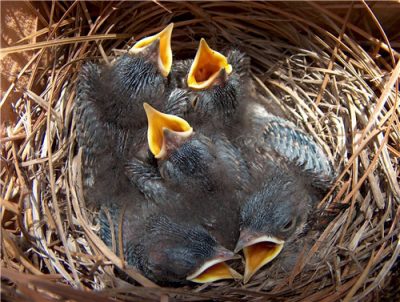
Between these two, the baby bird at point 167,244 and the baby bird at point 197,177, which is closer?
the baby bird at point 167,244

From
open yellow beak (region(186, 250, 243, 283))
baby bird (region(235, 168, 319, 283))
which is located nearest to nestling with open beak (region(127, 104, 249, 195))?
baby bird (region(235, 168, 319, 283))

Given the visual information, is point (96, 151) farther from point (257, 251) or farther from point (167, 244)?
point (257, 251)

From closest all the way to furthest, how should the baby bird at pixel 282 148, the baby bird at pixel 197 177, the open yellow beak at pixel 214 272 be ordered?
the open yellow beak at pixel 214 272
the baby bird at pixel 197 177
the baby bird at pixel 282 148

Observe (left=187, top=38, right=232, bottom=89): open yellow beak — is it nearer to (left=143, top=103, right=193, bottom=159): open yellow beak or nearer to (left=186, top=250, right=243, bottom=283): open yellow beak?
(left=143, top=103, right=193, bottom=159): open yellow beak

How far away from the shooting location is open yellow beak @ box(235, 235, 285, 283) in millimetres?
1269

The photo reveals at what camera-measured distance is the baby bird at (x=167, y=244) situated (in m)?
1.28

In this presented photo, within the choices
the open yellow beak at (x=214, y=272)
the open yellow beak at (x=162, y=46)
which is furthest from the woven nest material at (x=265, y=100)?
the open yellow beak at (x=162, y=46)

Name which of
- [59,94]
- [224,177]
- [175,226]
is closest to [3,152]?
[59,94]

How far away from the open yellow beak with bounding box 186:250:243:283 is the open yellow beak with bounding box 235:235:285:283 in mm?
36

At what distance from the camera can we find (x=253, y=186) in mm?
1449

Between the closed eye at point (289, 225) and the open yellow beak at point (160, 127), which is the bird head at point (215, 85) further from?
the closed eye at point (289, 225)

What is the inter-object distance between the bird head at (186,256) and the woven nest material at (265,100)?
5 cm

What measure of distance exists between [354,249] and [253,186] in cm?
34

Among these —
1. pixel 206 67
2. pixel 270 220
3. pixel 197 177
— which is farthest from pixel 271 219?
pixel 206 67
